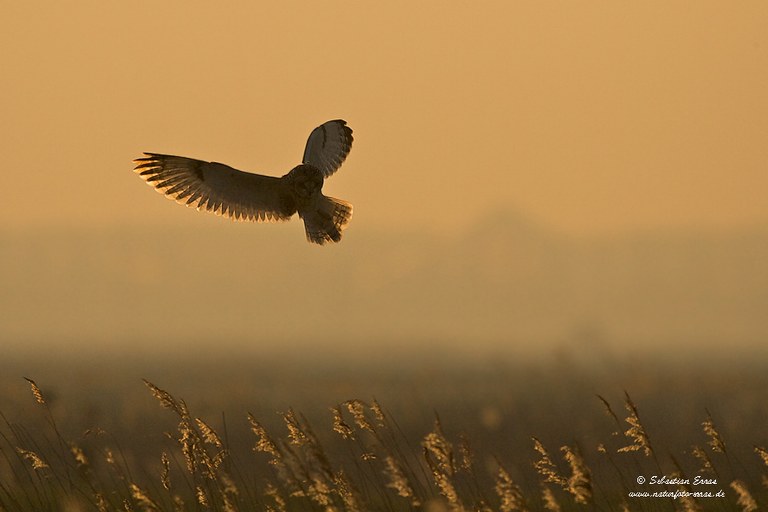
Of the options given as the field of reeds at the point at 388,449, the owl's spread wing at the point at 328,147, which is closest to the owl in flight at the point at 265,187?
the owl's spread wing at the point at 328,147

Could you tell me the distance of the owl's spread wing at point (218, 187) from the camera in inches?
Answer: 481

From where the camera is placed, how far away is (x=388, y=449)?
8000mm

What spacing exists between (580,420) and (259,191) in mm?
21991

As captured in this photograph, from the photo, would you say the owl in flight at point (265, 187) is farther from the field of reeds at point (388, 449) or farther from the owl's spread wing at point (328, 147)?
the field of reeds at point (388, 449)

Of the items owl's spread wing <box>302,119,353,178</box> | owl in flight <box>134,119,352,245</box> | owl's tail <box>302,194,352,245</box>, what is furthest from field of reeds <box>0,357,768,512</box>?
owl's spread wing <box>302,119,353,178</box>

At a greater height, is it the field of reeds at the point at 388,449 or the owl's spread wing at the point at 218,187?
the owl's spread wing at the point at 218,187

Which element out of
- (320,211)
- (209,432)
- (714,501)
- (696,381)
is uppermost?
(320,211)

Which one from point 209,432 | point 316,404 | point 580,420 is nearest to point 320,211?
point 209,432

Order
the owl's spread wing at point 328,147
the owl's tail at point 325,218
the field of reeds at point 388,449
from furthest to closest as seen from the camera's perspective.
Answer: the owl's spread wing at point 328,147
the owl's tail at point 325,218
the field of reeds at point 388,449

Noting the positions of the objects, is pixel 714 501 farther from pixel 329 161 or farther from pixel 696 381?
pixel 696 381

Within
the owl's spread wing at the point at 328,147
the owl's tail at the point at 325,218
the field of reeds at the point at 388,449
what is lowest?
the field of reeds at the point at 388,449

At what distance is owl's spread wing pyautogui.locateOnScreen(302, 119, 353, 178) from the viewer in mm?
13125

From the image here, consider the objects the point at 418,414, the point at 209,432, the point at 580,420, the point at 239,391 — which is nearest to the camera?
the point at 209,432

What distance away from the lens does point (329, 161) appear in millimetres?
13164
